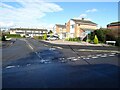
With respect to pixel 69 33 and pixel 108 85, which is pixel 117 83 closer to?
pixel 108 85

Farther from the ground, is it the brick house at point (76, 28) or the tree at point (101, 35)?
the brick house at point (76, 28)

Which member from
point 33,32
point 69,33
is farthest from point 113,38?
point 33,32

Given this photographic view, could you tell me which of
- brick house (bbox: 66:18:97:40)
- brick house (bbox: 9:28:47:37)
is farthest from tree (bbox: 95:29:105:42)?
brick house (bbox: 9:28:47:37)

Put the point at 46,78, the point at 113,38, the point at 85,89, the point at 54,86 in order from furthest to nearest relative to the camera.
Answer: the point at 113,38, the point at 46,78, the point at 54,86, the point at 85,89

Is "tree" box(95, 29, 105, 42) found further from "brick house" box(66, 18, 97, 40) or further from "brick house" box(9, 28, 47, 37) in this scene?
"brick house" box(9, 28, 47, 37)

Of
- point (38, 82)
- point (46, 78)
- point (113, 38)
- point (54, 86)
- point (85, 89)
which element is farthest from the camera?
point (113, 38)

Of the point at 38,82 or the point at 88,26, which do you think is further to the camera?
the point at 88,26

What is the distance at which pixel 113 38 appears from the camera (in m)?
43.2

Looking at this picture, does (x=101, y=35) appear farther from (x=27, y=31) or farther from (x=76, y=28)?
(x=27, y=31)

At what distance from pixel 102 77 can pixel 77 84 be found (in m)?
1.95

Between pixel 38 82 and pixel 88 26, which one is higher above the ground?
pixel 88 26

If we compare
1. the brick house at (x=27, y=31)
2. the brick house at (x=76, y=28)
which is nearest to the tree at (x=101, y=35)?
the brick house at (x=76, y=28)

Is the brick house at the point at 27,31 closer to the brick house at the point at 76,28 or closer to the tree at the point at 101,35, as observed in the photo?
the brick house at the point at 76,28

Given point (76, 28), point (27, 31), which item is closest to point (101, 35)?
point (76, 28)
